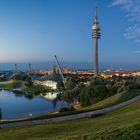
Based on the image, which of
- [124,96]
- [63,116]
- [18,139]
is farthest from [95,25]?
[18,139]

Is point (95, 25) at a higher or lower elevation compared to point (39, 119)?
higher

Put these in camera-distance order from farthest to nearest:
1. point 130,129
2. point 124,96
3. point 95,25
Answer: point 95,25 → point 124,96 → point 130,129

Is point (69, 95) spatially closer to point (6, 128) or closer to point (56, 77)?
point (6, 128)

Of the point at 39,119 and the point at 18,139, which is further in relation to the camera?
the point at 39,119

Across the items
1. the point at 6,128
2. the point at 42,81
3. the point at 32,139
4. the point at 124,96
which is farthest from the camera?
the point at 42,81

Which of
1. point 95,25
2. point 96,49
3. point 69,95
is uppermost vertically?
point 95,25

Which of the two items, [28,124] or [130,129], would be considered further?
[28,124]

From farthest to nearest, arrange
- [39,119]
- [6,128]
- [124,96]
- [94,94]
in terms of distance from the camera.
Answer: [94,94] → [124,96] → [39,119] → [6,128]

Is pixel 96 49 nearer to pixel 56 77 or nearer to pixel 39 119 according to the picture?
pixel 56 77

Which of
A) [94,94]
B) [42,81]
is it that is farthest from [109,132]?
[42,81]
